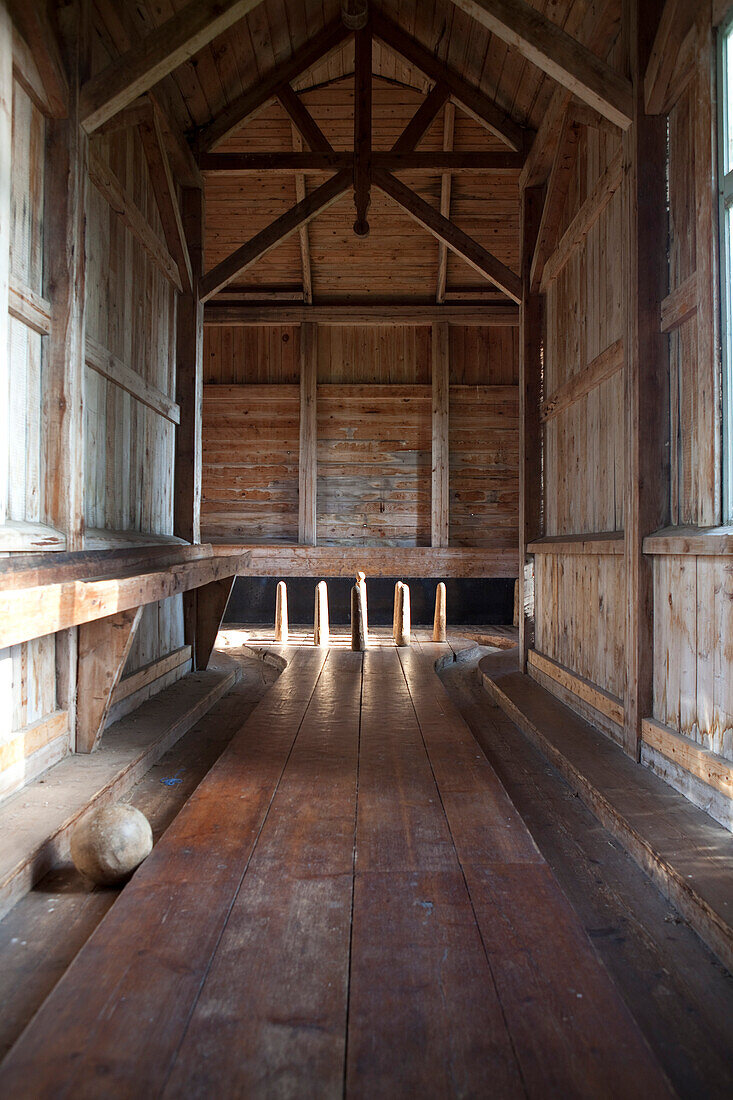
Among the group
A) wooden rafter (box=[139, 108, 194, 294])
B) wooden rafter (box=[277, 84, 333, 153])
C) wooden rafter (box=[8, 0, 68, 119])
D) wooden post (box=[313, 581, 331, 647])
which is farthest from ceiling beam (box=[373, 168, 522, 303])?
wooden post (box=[313, 581, 331, 647])

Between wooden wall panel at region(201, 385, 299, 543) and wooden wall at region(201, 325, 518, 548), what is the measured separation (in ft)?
0.05

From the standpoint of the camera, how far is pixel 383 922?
210cm

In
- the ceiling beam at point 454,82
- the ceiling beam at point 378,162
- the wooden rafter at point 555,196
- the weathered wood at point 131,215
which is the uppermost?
the ceiling beam at point 454,82

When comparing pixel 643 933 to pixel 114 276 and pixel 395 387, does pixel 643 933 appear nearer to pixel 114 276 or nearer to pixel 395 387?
pixel 114 276

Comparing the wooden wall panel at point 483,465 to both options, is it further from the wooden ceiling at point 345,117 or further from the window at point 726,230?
the window at point 726,230

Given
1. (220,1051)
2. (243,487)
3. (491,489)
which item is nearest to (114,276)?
(220,1051)

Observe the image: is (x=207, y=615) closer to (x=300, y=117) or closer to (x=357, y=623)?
(x=357, y=623)

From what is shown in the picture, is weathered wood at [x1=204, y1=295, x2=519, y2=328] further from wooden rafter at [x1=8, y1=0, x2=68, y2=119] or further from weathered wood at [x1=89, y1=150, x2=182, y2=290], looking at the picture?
wooden rafter at [x1=8, y1=0, x2=68, y2=119]

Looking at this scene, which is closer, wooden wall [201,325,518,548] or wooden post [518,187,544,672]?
wooden post [518,187,544,672]

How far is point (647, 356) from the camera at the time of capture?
3.64 metres

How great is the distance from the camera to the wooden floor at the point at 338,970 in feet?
4.91

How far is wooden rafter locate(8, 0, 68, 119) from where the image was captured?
3.09 meters

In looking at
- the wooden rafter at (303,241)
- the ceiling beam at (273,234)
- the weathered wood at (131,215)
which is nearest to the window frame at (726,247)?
the weathered wood at (131,215)

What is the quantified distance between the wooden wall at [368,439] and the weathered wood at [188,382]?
16.4 ft
